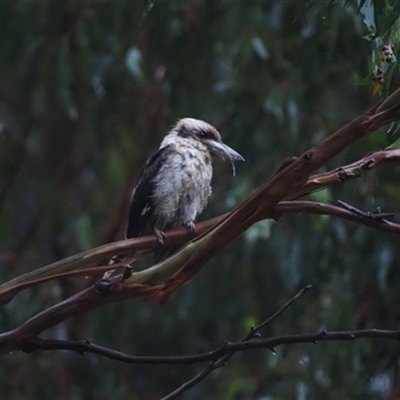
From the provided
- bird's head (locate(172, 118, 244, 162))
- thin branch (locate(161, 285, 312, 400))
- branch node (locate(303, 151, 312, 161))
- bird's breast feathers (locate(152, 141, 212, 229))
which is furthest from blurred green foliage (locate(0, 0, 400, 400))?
branch node (locate(303, 151, 312, 161))

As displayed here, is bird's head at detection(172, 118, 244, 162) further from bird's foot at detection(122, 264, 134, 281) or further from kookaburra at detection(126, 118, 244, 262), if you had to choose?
bird's foot at detection(122, 264, 134, 281)

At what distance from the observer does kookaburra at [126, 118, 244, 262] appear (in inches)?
166

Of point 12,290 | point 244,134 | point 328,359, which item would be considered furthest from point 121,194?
point 12,290

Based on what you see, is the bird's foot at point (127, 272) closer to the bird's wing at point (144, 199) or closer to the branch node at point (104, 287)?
the branch node at point (104, 287)

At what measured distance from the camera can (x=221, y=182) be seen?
7.45 metres

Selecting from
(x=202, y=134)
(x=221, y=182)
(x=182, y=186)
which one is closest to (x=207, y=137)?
(x=202, y=134)

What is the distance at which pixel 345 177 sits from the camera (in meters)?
2.55

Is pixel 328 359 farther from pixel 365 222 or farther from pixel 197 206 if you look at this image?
pixel 365 222

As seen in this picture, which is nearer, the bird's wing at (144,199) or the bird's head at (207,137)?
the bird's wing at (144,199)

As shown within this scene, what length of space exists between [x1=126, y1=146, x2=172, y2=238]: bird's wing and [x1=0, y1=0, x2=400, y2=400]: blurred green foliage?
2.66 feet

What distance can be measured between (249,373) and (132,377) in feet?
2.46

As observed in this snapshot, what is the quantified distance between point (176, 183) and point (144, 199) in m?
0.11

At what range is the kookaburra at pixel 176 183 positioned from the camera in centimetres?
422

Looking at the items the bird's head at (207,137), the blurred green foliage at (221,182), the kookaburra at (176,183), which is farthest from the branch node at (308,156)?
the blurred green foliage at (221,182)
